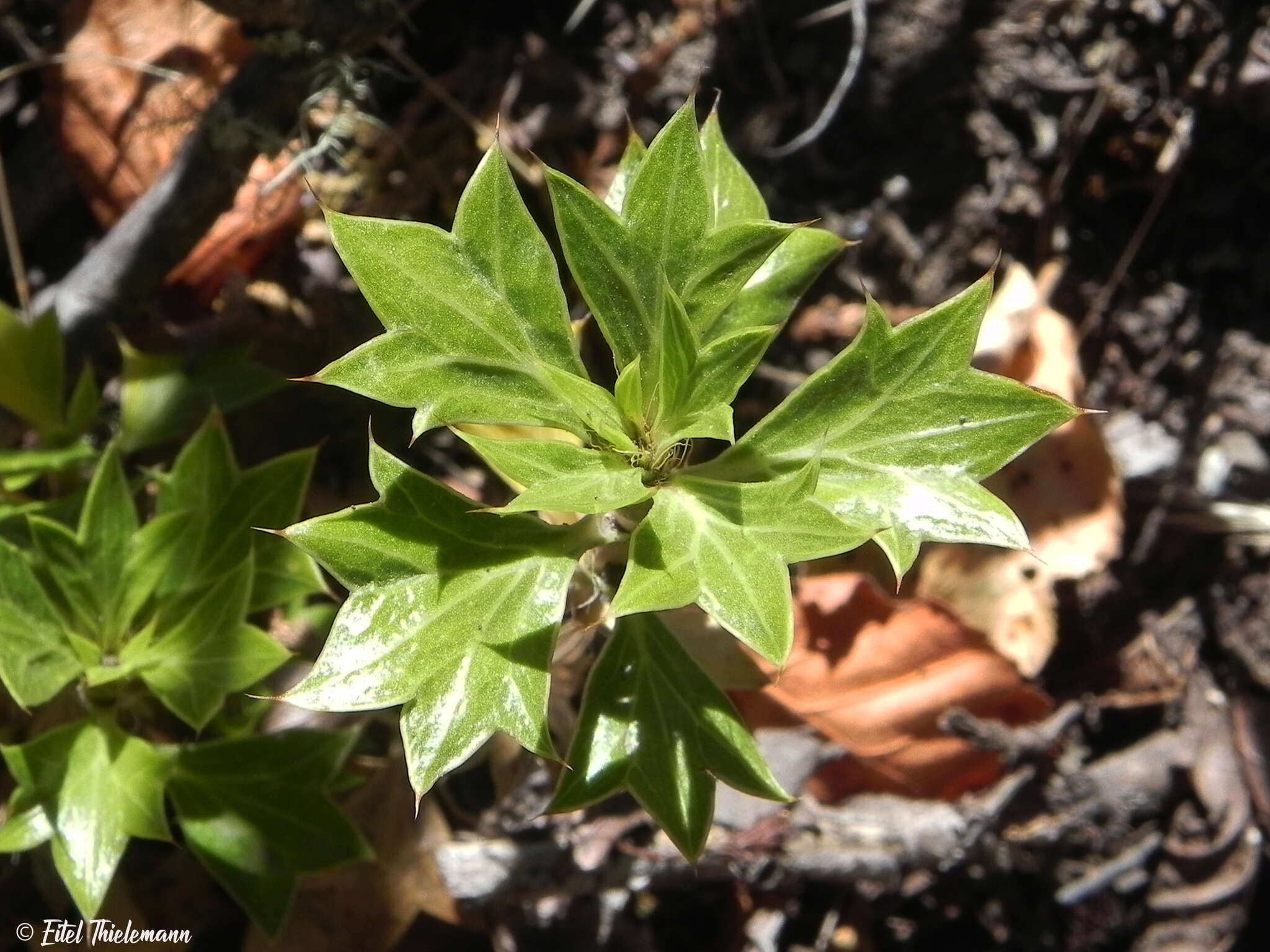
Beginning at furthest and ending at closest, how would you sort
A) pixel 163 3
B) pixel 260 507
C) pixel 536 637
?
pixel 163 3 → pixel 260 507 → pixel 536 637

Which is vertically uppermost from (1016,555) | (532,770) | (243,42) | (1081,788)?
(243,42)

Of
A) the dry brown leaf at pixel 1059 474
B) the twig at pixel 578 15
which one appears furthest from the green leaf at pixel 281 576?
the dry brown leaf at pixel 1059 474

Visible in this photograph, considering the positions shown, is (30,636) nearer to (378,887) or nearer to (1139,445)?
(378,887)

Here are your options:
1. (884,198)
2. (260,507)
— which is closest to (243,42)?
(260,507)

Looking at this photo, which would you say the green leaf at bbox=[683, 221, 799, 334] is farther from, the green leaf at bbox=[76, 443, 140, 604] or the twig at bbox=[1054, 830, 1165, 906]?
the twig at bbox=[1054, 830, 1165, 906]

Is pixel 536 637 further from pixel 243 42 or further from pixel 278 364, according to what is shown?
pixel 243 42

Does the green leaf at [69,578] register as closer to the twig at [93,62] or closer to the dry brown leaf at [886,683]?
the twig at [93,62]

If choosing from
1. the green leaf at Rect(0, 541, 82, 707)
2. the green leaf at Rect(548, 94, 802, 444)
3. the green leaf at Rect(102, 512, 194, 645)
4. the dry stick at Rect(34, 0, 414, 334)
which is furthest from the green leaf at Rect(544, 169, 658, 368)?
the green leaf at Rect(0, 541, 82, 707)
